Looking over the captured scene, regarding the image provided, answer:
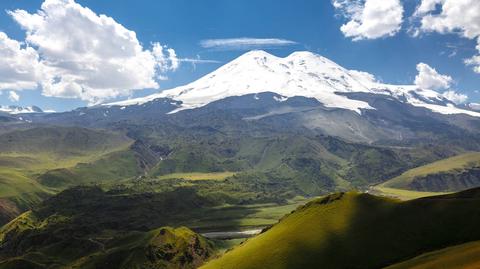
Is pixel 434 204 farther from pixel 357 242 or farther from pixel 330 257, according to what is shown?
pixel 330 257

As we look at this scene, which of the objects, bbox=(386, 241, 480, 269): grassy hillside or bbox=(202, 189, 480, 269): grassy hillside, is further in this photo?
bbox=(202, 189, 480, 269): grassy hillside

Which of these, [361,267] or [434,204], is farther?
[434,204]

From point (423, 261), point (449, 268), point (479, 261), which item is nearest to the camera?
point (479, 261)

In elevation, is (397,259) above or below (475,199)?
below

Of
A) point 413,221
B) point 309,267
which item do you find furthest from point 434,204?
point 309,267

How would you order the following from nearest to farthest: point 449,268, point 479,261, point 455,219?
point 479,261 → point 449,268 → point 455,219

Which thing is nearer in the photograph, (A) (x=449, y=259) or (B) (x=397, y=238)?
(A) (x=449, y=259)

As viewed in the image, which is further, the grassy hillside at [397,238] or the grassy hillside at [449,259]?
the grassy hillside at [397,238]

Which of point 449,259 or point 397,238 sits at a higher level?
point 449,259
